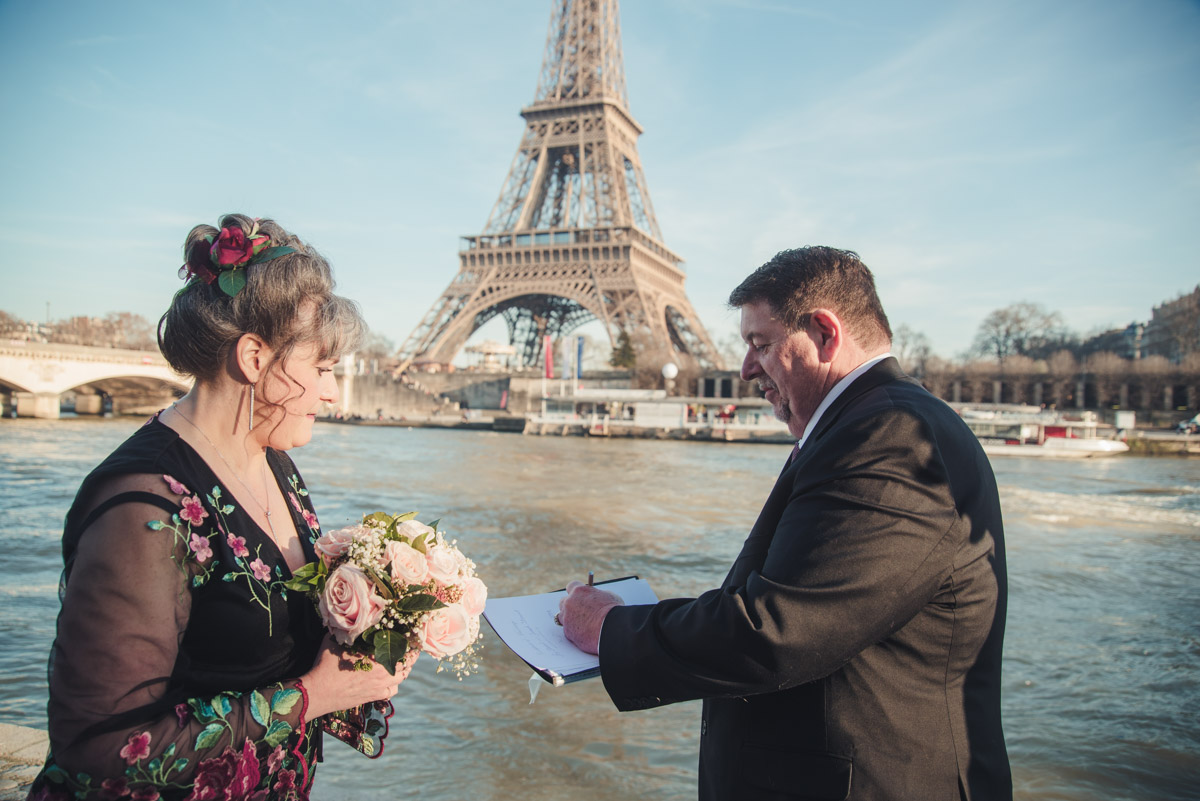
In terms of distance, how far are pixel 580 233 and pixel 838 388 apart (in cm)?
4220

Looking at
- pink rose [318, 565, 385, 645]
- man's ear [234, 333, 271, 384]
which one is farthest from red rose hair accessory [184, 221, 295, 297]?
pink rose [318, 565, 385, 645]

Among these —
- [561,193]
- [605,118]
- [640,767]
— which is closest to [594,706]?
[640,767]

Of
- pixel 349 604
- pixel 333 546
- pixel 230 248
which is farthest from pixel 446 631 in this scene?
pixel 230 248

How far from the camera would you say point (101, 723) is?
1367 millimetres

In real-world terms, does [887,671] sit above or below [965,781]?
above

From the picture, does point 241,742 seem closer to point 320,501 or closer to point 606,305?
point 320,501

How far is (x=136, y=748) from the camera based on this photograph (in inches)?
54.6

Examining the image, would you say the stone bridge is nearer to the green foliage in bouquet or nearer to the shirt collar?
the green foliage in bouquet

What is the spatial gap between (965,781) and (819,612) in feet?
1.73

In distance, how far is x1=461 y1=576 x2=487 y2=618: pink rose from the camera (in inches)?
67.4

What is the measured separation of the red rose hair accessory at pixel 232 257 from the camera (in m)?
1.66

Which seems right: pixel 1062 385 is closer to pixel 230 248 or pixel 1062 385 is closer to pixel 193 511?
pixel 230 248

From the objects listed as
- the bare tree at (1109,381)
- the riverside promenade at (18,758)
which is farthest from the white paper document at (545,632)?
the bare tree at (1109,381)

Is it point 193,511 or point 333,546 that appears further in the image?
point 333,546
